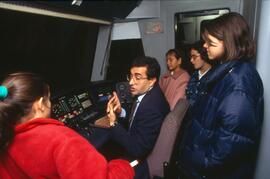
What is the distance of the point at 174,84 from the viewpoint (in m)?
2.86

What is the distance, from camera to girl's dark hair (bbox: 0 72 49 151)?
0.97 metres

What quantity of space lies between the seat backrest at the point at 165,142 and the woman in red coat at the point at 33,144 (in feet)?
2.14

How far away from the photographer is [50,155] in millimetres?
958

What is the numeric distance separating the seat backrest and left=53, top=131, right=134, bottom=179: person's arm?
65cm

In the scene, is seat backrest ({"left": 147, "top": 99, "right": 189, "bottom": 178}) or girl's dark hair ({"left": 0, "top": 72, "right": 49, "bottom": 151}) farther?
seat backrest ({"left": 147, "top": 99, "right": 189, "bottom": 178})

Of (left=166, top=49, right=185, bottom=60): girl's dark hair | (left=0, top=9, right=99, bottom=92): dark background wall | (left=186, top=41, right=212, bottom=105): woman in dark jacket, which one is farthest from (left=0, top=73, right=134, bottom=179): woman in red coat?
(left=166, top=49, right=185, bottom=60): girl's dark hair

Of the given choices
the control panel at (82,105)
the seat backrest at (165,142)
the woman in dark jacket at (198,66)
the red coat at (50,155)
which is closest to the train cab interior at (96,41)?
the control panel at (82,105)

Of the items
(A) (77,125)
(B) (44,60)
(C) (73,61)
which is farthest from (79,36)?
(A) (77,125)

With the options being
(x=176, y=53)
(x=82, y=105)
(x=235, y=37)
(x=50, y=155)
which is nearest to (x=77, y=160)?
(x=50, y=155)

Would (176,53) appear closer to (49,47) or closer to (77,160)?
(49,47)

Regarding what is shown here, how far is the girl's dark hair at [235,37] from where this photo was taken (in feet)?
4.34

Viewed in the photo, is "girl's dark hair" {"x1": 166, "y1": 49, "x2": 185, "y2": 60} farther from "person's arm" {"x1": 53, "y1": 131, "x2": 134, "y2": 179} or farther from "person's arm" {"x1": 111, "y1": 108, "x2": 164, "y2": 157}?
"person's arm" {"x1": 53, "y1": 131, "x2": 134, "y2": 179}

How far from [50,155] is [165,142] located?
2.74 ft

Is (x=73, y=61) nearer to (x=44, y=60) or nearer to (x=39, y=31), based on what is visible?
(x=44, y=60)
